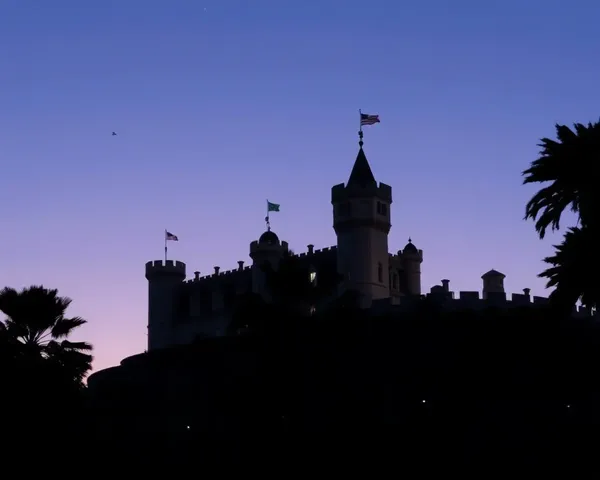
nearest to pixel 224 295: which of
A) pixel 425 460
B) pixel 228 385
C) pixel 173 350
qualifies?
pixel 173 350

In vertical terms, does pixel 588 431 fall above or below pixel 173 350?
below

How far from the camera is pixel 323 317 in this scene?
51.7m

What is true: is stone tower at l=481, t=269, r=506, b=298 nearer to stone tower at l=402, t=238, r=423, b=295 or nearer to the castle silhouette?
the castle silhouette

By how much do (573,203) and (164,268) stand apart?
75.3m

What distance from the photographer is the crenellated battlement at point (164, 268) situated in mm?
102375

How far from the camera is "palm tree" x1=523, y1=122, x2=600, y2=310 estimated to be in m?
26.6

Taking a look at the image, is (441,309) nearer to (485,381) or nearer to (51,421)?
(485,381)

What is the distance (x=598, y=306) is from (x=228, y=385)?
116ft

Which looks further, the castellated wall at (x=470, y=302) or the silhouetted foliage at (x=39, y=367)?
the castellated wall at (x=470, y=302)

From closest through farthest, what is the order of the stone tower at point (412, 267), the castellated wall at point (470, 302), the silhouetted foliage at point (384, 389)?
1. the silhouetted foliage at point (384, 389)
2. the castellated wall at point (470, 302)
3. the stone tower at point (412, 267)

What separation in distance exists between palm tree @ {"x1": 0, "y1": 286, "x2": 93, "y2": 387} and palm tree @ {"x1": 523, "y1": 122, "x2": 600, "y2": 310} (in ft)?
67.4

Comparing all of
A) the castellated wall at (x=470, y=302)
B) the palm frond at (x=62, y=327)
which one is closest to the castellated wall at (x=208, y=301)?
the castellated wall at (x=470, y=302)

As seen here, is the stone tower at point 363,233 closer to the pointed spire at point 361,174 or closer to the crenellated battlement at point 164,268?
the pointed spire at point 361,174

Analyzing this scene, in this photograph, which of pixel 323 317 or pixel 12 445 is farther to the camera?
pixel 323 317
